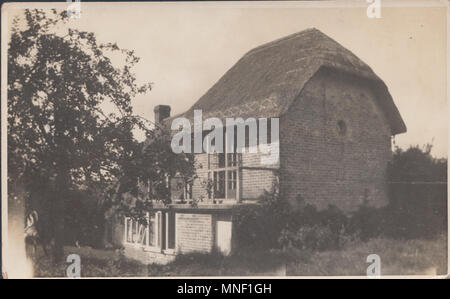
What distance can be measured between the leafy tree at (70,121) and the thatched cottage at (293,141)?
25.5 inches

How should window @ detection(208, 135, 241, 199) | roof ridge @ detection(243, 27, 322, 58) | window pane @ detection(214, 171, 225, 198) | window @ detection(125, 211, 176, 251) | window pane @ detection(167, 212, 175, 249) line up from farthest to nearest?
1. window pane @ detection(167, 212, 175, 249)
2. window pane @ detection(214, 171, 225, 198)
3. window @ detection(125, 211, 176, 251)
4. window @ detection(208, 135, 241, 199)
5. roof ridge @ detection(243, 27, 322, 58)

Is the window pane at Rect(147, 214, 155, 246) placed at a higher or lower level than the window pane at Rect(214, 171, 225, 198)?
lower

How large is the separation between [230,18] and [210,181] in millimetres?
2826

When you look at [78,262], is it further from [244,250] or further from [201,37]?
[201,37]

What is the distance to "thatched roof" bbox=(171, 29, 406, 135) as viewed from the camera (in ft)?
26.7

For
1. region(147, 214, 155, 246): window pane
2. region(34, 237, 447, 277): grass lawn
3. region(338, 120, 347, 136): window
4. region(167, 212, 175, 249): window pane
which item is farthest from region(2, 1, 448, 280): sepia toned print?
region(338, 120, 347, 136): window

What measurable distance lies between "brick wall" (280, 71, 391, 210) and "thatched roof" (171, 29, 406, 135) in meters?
0.31

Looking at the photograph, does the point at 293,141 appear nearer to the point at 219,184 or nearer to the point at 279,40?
the point at 219,184

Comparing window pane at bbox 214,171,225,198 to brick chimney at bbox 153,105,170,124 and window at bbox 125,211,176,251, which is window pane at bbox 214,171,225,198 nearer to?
window at bbox 125,211,176,251

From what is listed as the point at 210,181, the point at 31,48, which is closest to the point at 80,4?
the point at 31,48

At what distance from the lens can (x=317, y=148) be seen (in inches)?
335

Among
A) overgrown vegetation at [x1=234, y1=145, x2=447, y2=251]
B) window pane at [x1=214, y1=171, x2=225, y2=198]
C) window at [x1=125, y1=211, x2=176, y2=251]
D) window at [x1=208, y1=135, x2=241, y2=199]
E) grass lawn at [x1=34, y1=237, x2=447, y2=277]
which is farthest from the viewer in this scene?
window pane at [x1=214, y1=171, x2=225, y2=198]

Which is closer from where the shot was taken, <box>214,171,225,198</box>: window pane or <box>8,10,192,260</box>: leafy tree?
<box>8,10,192,260</box>: leafy tree

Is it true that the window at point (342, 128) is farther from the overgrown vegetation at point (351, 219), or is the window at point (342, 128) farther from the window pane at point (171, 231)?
the window pane at point (171, 231)
